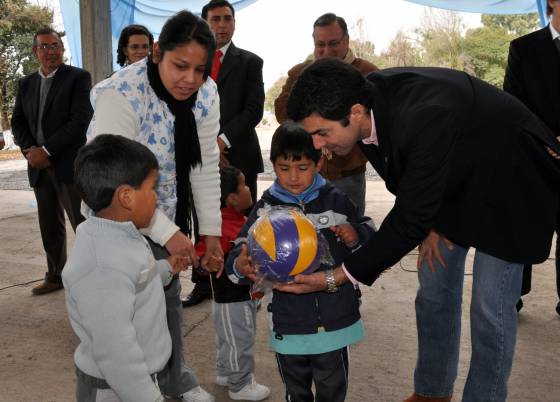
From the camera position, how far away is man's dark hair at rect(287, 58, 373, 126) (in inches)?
81.6

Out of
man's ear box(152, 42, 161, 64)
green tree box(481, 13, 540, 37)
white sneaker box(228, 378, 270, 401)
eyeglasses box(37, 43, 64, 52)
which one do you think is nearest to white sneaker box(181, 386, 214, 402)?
white sneaker box(228, 378, 270, 401)

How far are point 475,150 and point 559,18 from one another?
71.1 inches

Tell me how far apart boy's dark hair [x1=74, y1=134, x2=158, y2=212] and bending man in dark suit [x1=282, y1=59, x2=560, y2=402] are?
0.56 metres

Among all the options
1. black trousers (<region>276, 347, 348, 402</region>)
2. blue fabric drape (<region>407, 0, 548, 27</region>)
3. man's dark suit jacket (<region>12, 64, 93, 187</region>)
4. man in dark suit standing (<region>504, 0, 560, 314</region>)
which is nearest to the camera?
black trousers (<region>276, 347, 348, 402</region>)

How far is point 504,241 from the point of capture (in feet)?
7.60

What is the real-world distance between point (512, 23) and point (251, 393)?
73.7ft

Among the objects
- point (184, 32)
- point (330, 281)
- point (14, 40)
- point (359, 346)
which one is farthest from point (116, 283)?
point (14, 40)

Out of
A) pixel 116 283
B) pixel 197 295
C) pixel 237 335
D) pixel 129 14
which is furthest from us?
pixel 129 14

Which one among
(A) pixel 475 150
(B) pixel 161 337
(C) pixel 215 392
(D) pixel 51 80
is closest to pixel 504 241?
(A) pixel 475 150

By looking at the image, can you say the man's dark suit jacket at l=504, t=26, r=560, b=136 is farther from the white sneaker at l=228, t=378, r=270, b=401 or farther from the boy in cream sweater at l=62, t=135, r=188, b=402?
the boy in cream sweater at l=62, t=135, r=188, b=402

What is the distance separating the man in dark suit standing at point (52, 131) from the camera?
4.74 metres

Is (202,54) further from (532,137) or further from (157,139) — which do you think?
(532,137)

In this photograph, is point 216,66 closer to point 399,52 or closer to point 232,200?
point 232,200

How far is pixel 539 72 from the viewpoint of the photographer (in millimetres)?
3799
